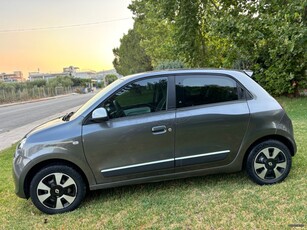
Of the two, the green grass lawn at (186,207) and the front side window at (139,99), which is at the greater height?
the front side window at (139,99)

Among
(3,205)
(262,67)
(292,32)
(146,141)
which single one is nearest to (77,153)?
(146,141)

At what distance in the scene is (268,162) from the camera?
12.9ft

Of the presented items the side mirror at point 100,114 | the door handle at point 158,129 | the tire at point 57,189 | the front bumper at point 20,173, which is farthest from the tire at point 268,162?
the front bumper at point 20,173

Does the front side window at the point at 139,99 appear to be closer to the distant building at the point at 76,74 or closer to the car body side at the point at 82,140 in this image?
the car body side at the point at 82,140

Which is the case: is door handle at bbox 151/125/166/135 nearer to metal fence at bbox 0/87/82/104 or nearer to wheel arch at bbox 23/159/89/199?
wheel arch at bbox 23/159/89/199

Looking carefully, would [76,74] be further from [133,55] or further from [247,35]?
[247,35]

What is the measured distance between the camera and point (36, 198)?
3555 mm

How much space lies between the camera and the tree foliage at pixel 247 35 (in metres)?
9.56

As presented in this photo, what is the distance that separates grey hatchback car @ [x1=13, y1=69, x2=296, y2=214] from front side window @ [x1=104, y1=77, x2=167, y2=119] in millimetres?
13

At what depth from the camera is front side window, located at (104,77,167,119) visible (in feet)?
12.2

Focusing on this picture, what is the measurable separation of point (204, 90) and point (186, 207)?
152 centimetres

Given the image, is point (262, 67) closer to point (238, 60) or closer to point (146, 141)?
point (238, 60)

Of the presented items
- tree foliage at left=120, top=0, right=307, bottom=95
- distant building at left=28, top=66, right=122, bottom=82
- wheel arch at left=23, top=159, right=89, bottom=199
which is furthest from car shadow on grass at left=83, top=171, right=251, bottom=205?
distant building at left=28, top=66, right=122, bottom=82

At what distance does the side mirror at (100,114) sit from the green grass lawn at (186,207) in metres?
1.11
